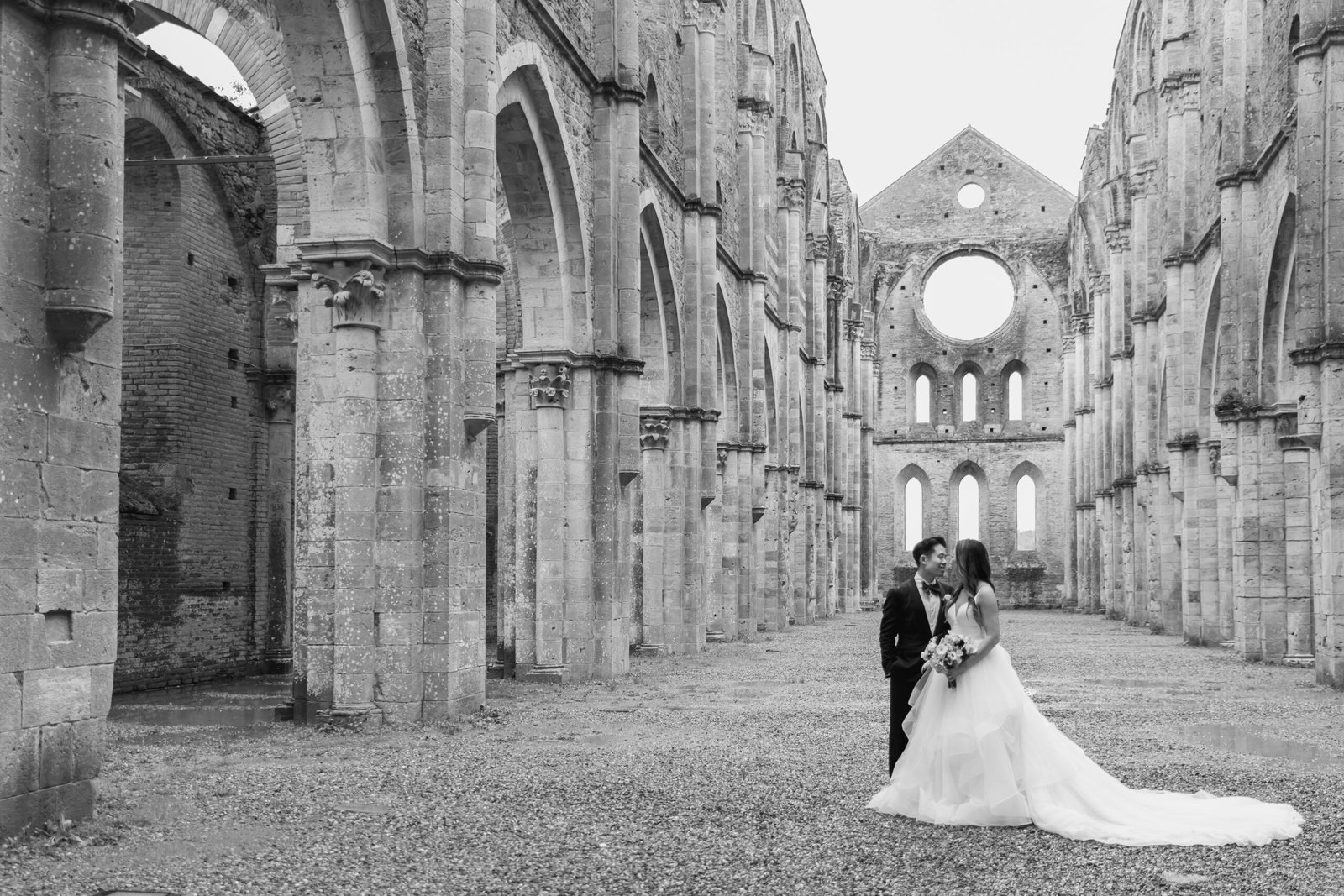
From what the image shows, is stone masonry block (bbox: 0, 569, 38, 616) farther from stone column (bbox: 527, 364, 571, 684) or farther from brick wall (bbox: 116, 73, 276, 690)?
stone column (bbox: 527, 364, 571, 684)

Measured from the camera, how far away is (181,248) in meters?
16.6

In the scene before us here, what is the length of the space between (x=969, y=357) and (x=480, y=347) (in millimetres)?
41810

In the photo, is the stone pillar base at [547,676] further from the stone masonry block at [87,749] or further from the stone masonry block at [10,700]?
the stone masonry block at [10,700]

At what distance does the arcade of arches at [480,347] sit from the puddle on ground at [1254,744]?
4388 millimetres

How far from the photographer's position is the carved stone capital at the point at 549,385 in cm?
1588

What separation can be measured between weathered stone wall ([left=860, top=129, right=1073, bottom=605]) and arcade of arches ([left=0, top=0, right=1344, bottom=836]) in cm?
1609

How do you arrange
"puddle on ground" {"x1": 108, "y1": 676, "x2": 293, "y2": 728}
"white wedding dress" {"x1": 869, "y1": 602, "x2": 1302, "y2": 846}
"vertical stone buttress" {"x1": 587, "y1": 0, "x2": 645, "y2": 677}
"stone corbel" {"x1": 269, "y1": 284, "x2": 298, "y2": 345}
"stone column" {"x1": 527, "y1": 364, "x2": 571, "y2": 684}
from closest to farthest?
"white wedding dress" {"x1": 869, "y1": 602, "x2": 1302, "y2": 846} < "puddle on ground" {"x1": 108, "y1": 676, "x2": 293, "y2": 728} < "stone corbel" {"x1": 269, "y1": 284, "x2": 298, "y2": 345} < "stone column" {"x1": 527, "y1": 364, "x2": 571, "y2": 684} < "vertical stone buttress" {"x1": 587, "y1": 0, "x2": 645, "y2": 677}

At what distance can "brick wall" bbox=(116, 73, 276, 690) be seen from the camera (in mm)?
15867

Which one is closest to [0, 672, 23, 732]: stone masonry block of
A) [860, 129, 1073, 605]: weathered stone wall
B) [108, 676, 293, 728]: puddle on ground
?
[108, 676, 293, 728]: puddle on ground

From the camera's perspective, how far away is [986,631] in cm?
705

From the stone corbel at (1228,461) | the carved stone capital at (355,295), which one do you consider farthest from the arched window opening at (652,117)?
the carved stone capital at (355,295)

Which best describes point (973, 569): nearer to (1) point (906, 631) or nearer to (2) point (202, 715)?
(1) point (906, 631)

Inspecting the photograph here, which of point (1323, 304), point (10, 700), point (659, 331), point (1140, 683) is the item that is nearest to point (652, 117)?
point (659, 331)

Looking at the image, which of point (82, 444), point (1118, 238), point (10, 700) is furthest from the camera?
point (1118, 238)
